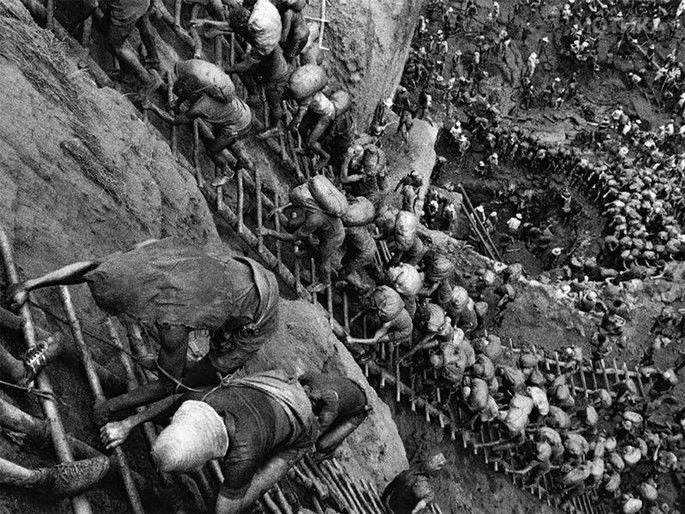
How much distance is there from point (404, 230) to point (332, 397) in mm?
5394

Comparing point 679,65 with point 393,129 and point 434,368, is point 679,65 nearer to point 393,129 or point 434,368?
point 393,129

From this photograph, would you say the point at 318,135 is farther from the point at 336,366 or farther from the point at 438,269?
the point at 336,366

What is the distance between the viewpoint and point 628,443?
14.5 meters

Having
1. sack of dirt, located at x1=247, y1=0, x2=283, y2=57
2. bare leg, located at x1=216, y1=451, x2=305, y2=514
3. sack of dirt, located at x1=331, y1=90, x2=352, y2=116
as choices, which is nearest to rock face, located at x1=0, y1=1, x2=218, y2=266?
bare leg, located at x1=216, y1=451, x2=305, y2=514

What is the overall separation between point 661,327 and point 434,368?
415 inches

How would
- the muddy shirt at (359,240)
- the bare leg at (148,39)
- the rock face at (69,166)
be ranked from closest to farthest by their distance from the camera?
the rock face at (69,166) < the bare leg at (148,39) < the muddy shirt at (359,240)

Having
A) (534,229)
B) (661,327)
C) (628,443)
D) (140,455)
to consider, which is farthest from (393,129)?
(140,455)

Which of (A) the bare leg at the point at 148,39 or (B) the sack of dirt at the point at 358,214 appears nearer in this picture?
(A) the bare leg at the point at 148,39

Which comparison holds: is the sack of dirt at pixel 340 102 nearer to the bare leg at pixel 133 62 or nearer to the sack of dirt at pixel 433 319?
the sack of dirt at pixel 433 319

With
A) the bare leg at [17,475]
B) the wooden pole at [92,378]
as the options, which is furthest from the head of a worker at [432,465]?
the bare leg at [17,475]

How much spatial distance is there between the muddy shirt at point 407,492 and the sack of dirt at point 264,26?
7028mm

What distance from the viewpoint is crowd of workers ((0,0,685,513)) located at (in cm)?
477

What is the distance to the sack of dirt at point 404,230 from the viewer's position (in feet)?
37.9

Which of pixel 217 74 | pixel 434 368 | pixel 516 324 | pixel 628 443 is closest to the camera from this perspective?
pixel 217 74
